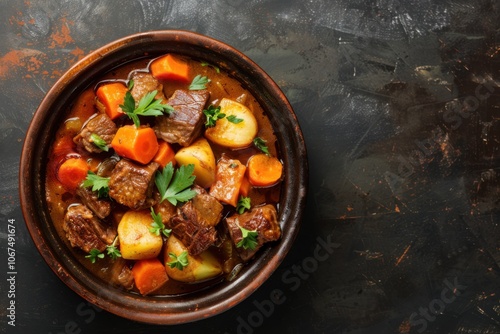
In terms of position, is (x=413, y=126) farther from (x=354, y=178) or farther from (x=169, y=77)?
(x=169, y=77)

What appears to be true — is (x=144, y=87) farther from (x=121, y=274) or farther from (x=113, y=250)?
(x=121, y=274)

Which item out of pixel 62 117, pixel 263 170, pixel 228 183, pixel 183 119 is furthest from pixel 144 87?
pixel 263 170

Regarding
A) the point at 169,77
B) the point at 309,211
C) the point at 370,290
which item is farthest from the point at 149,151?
the point at 370,290

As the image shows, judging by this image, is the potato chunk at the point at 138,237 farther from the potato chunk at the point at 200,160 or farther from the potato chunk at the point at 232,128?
the potato chunk at the point at 232,128

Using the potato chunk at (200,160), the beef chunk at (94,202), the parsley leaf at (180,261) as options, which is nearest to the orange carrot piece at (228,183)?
the potato chunk at (200,160)

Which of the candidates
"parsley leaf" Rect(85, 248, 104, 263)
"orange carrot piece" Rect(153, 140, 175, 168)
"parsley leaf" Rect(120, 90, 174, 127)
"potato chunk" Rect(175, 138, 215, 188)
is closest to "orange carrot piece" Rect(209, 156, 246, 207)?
"potato chunk" Rect(175, 138, 215, 188)

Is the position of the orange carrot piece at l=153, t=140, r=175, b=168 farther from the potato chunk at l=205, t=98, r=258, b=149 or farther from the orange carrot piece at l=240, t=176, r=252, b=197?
→ the orange carrot piece at l=240, t=176, r=252, b=197
